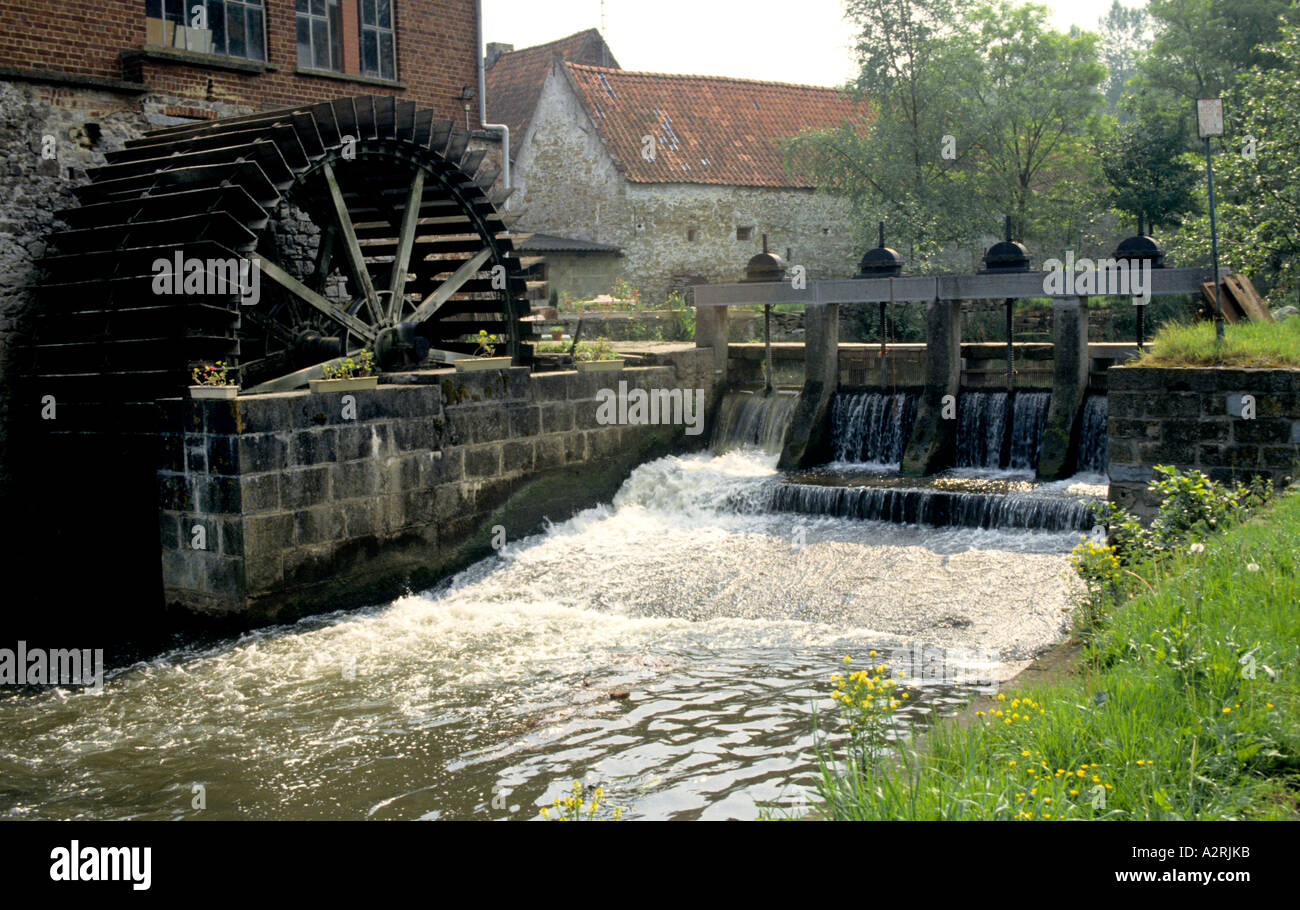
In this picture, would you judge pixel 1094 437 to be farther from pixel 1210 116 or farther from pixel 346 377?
pixel 346 377

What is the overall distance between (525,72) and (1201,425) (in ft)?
82.8

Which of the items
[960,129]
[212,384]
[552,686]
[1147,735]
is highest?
[960,129]

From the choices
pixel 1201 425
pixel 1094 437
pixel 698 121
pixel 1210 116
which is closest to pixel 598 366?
pixel 1094 437

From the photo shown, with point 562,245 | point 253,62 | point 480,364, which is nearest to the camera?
point 480,364

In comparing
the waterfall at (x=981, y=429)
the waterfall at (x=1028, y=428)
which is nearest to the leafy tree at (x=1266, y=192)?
the waterfall at (x=1028, y=428)

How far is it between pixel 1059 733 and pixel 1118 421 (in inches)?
202

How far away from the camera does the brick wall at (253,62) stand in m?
10.8

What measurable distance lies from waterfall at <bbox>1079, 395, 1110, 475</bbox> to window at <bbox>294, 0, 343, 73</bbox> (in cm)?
886

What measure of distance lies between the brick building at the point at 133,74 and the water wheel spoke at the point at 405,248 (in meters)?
1.79

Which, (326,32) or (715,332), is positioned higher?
(326,32)

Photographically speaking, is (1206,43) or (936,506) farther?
(1206,43)

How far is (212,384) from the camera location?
9.07 meters

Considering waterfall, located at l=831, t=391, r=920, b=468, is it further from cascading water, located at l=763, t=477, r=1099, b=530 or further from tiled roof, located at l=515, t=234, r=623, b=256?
tiled roof, located at l=515, t=234, r=623, b=256
